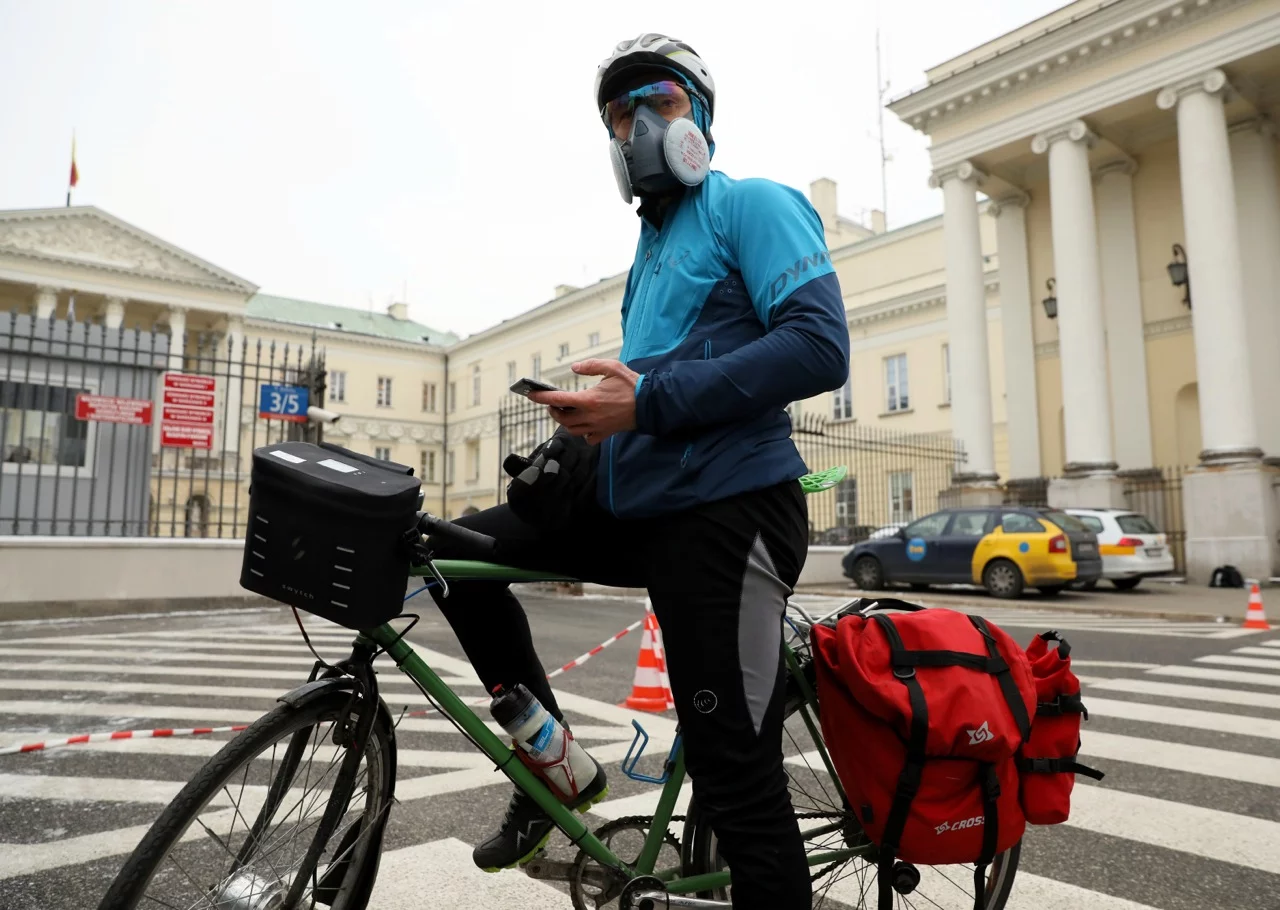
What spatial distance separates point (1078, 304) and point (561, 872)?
21.8 m

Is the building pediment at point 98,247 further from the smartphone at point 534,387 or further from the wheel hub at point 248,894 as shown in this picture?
the smartphone at point 534,387

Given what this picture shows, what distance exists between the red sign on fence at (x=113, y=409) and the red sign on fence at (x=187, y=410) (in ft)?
0.82

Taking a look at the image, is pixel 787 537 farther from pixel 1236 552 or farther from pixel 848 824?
pixel 1236 552

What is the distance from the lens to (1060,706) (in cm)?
206

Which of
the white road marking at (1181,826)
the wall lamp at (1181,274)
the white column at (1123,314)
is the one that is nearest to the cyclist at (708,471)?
the white road marking at (1181,826)

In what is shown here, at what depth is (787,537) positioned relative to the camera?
1823 mm

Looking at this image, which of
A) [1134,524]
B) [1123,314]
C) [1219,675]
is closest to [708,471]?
[1219,675]

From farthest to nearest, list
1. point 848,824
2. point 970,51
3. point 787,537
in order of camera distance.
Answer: point 970,51 < point 848,824 < point 787,537

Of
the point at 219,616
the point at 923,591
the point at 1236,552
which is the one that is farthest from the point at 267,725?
the point at 1236,552

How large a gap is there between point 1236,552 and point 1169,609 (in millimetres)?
6271

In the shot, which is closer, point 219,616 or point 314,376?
point 219,616

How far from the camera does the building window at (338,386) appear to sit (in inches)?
2055

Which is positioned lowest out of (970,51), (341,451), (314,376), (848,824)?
(848,824)

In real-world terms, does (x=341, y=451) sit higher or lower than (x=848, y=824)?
higher
